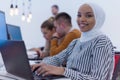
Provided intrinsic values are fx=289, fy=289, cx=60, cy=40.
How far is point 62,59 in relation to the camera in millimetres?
1983

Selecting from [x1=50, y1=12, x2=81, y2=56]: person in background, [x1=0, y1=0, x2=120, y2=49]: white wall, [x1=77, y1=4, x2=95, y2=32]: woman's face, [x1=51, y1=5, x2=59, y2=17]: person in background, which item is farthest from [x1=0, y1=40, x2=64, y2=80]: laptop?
[x1=51, y1=5, x2=59, y2=17]: person in background

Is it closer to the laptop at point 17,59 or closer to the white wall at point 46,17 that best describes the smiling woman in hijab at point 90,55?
the laptop at point 17,59

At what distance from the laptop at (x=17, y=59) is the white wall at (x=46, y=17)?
5405mm

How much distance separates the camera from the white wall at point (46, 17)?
7.00 metres

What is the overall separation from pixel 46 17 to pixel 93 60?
598 cm

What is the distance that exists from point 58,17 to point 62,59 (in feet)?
2.95

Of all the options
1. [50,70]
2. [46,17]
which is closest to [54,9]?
[46,17]

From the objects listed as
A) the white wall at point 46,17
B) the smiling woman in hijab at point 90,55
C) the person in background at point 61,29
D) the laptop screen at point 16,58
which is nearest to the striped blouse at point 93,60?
the smiling woman in hijab at point 90,55

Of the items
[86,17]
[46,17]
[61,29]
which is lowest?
[46,17]

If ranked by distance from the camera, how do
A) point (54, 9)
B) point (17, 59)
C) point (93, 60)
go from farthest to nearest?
point (54, 9), point (93, 60), point (17, 59)

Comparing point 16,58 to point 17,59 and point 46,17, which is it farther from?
point 46,17

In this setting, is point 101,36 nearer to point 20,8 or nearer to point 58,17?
point 58,17

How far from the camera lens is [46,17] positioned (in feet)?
24.5

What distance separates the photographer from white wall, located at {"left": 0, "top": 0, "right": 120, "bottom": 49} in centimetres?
700
